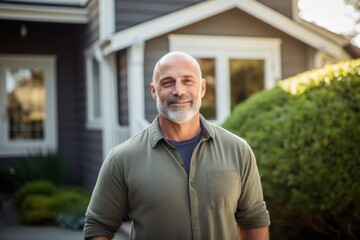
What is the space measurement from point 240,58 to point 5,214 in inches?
188

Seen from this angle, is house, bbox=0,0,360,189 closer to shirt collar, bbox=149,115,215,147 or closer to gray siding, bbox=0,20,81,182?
gray siding, bbox=0,20,81,182

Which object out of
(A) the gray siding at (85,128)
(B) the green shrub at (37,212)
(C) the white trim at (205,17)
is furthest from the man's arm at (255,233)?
(A) the gray siding at (85,128)

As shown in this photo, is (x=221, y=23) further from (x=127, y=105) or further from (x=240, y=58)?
(x=127, y=105)

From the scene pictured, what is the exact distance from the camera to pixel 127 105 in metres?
7.96

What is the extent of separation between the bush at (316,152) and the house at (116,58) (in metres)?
2.62

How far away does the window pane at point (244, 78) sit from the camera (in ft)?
27.1

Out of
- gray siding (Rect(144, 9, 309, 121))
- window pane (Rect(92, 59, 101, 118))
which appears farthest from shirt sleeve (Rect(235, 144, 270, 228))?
window pane (Rect(92, 59, 101, 118))

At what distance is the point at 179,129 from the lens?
2.44m

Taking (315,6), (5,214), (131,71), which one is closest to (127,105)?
(131,71)

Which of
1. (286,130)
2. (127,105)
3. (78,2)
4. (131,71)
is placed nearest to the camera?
(286,130)

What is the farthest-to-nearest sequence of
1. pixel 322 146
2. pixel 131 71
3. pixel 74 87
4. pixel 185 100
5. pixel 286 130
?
1. pixel 74 87
2. pixel 131 71
3. pixel 286 130
4. pixel 322 146
5. pixel 185 100

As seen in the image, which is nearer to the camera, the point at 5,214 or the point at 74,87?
the point at 5,214

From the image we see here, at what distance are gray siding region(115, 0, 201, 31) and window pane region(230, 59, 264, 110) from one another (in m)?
1.53

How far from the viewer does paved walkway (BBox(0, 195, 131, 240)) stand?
665 centimetres
